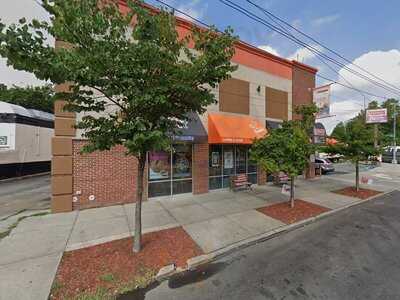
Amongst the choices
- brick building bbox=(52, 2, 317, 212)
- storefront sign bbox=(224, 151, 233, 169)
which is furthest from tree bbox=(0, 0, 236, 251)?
storefront sign bbox=(224, 151, 233, 169)

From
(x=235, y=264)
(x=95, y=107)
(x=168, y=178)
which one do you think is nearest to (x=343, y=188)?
(x=168, y=178)

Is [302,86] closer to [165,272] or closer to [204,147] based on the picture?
[204,147]

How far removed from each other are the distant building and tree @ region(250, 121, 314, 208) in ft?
56.9

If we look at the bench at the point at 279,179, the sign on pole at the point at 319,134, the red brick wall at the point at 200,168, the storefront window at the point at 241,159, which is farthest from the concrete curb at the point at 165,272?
the sign on pole at the point at 319,134

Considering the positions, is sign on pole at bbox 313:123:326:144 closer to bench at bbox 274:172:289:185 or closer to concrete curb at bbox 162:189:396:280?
bench at bbox 274:172:289:185

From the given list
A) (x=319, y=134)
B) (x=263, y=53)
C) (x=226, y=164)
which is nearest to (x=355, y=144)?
(x=319, y=134)

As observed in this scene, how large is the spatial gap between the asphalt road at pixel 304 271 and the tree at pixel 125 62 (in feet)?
8.79

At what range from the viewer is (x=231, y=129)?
1127 cm

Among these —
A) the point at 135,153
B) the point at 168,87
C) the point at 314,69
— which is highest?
the point at 314,69

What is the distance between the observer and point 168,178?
1041cm

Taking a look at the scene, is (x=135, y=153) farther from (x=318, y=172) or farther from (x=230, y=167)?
(x=318, y=172)

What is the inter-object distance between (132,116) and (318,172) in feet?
57.5

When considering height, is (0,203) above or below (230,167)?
below

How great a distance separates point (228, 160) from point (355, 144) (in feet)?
21.4
